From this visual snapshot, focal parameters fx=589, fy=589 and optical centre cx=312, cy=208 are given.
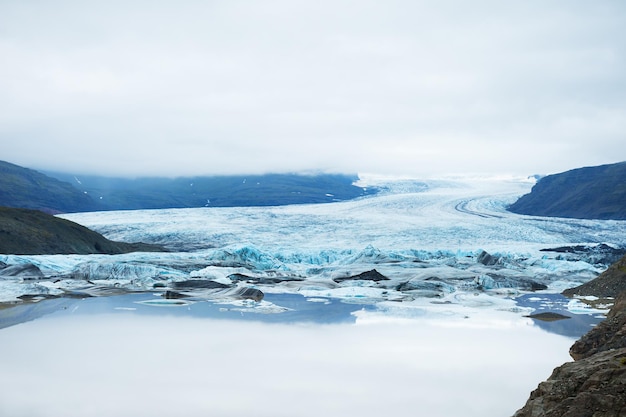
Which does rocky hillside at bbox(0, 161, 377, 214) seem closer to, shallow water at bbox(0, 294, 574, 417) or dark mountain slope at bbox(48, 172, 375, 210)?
dark mountain slope at bbox(48, 172, 375, 210)

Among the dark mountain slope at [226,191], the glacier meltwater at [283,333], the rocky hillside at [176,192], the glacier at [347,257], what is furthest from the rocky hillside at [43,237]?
the dark mountain slope at [226,191]

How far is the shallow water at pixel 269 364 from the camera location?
4402 mm

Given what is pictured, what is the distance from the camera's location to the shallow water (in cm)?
440

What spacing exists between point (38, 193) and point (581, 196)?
145 ft

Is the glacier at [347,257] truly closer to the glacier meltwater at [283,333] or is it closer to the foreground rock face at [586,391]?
the glacier meltwater at [283,333]

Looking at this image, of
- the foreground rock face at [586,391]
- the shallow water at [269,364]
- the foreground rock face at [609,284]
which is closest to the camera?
the foreground rock face at [586,391]

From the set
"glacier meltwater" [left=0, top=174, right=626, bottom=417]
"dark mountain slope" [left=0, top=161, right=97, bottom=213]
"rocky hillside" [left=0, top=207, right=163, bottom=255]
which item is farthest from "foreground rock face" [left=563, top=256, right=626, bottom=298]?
"dark mountain slope" [left=0, top=161, right=97, bottom=213]

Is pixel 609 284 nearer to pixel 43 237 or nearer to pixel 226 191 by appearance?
pixel 43 237

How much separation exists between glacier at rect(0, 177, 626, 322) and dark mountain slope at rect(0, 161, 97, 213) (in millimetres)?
14421

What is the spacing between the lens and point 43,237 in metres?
19.2

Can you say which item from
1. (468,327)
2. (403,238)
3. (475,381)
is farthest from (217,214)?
(475,381)

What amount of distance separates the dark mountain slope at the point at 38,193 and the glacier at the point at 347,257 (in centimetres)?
1442

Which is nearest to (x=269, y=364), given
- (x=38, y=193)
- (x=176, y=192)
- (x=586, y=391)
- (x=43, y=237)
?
(x=586, y=391)

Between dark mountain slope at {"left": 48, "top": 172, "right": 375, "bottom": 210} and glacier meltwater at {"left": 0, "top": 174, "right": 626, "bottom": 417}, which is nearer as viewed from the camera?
glacier meltwater at {"left": 0, "top": 174, "right": 626, "bottom": 417}
